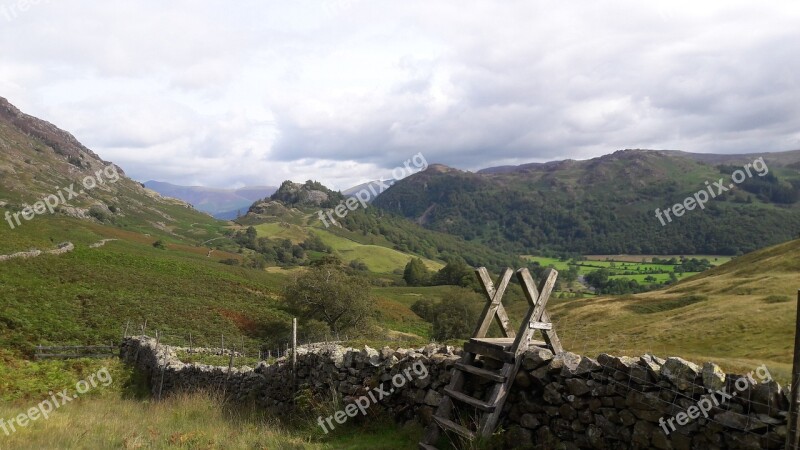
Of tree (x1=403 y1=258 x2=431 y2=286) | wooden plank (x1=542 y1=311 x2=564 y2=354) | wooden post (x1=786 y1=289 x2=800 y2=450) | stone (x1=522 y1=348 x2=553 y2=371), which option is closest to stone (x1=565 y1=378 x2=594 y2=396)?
stone (x1=522 y1=348 x2=553 y2=371)

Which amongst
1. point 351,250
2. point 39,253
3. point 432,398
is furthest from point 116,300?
point 351,250

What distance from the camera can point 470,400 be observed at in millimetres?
7523

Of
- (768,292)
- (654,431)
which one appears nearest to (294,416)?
(654,431)

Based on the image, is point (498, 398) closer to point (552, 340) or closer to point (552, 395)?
point (552, 395)

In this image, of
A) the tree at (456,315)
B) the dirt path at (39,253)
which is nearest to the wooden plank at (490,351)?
the tree at (456,315)

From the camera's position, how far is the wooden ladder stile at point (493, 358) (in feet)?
23.9

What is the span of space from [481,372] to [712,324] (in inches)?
1453

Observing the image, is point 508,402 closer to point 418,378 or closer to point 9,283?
point 418,378

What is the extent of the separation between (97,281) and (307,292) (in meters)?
18.1

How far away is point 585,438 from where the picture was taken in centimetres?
667

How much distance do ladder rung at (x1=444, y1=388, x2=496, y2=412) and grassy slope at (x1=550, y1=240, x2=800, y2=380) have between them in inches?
244

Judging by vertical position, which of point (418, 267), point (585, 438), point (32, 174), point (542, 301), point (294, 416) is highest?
point (32, 174)

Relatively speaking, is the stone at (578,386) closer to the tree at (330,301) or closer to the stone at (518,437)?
the stone at (518,437)

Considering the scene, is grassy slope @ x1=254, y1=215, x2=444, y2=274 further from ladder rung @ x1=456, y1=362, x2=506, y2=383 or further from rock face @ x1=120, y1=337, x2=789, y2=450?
ladder rung @ x1=456, y1=362, x2=506, y2=383
